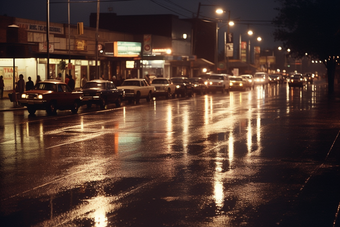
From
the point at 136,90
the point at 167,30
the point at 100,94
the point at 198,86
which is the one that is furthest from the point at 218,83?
the point at 167,30

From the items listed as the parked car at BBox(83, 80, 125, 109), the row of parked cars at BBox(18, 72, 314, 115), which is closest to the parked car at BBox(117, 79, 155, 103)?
the row of parked cars at BBox(18, 72, 314, 115)

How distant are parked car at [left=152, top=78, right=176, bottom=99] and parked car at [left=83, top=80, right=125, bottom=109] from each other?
8.37 m

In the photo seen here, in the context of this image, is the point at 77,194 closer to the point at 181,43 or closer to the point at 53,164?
the point at 53,164

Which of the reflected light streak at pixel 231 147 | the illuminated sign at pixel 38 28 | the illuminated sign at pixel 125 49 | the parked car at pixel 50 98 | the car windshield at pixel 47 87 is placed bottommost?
the reflected light streak at pixel 231 147

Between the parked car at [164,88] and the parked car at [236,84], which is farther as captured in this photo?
the parked car at [236,84]

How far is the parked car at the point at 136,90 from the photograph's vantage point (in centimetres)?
3468

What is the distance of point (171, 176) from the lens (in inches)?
375

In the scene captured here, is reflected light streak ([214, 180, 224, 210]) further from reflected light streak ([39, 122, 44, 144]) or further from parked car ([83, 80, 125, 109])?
parked car ([83, 80, 125, 109])

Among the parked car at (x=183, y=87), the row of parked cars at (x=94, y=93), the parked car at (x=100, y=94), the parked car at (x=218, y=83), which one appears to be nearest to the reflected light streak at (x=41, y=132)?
the row of parked cars at (x=94, y=93)

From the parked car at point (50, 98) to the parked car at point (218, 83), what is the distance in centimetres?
2774

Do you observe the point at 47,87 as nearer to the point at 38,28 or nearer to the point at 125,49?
the point at 38,28

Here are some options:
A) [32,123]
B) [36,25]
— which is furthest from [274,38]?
[32,123]

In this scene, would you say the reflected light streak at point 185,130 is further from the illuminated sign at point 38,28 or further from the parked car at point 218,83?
the parked car at point 218,83

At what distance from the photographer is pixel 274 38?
175 ft
